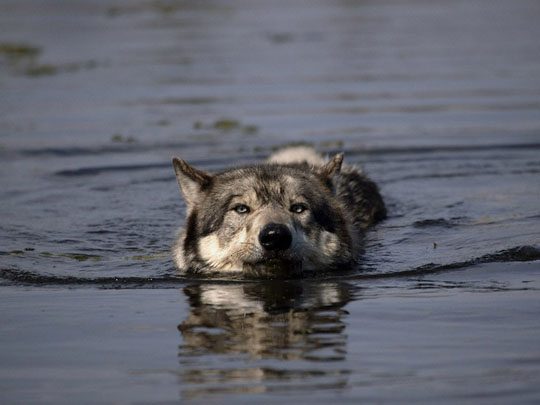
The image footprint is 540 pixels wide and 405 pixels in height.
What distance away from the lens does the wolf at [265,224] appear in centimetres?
774

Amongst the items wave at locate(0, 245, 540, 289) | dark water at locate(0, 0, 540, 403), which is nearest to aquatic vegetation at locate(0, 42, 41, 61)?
dark water at locate(0, 0, 540, 403)

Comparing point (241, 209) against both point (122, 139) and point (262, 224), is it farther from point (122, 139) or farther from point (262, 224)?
point (122, 139)

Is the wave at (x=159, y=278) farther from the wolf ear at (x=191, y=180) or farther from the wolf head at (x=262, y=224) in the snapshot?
the wolf ear at (x=191, y=180)

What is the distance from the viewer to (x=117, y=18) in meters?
31.7

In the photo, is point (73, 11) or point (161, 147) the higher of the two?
point (73, 11)

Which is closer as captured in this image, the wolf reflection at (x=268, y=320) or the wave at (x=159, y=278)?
the wolf reflection at (x=268, y=320)

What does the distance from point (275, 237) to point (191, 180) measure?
1.55 m

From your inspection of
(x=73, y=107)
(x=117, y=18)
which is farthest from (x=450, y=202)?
(x=117, y=18)

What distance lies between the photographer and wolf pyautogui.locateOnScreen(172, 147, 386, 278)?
25.4ft

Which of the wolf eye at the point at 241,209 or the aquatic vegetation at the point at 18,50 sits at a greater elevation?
the aquatic vegetation at the point at 18,50

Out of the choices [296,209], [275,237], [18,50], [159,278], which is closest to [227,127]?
[159,278]

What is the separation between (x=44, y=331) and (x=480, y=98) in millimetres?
12312

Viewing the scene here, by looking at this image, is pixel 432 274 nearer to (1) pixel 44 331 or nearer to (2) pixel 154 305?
(2) pixel 154 305

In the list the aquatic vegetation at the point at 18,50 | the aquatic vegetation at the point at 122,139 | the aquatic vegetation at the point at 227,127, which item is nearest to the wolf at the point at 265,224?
the aquatic vegetation at the point at 122,139
